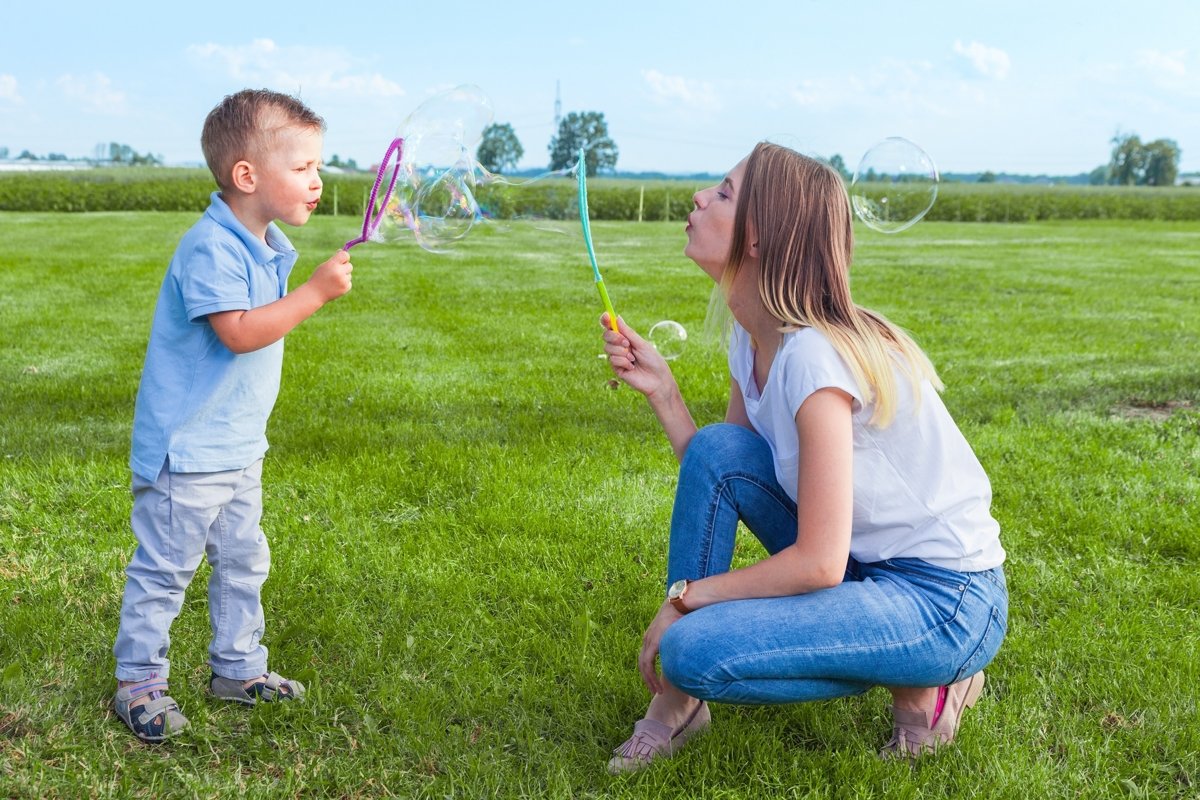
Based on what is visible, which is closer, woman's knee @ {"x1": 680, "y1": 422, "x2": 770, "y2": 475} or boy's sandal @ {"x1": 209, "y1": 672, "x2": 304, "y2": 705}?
woman's knee @ {"x1": 680, "y1": 422, "x2": 770, "y2": 475}

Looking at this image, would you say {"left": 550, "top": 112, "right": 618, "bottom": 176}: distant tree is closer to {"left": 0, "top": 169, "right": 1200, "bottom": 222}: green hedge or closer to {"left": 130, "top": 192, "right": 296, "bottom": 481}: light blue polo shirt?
{"left": 130, "top": 192, "right": 296, "bottom": 481}: light blue polo shirt

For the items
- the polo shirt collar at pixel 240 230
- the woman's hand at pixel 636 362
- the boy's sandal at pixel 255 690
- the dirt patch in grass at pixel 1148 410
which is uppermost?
the polo shirt collar at pixel 240 230

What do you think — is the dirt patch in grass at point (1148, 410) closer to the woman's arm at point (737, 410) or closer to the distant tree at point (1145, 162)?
the woman's arm at point (737, 410)

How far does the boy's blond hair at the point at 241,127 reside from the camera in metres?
2.16

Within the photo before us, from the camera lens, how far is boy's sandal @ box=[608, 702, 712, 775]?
2135mm

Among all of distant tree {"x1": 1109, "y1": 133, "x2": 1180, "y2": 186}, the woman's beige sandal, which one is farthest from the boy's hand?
distant tree {"x1": 1109, "y1": 133, "x2": 1180, "y2": 186}

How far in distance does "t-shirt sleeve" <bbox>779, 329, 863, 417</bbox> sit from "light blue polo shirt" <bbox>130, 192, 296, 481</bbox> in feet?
3.60

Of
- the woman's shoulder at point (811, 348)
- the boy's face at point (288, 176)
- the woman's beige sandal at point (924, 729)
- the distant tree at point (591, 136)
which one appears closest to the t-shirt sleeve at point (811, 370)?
the woman's shoulder at point (811, 348)

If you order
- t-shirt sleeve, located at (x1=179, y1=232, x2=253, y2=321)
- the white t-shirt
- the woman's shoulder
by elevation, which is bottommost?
the white t-shirt

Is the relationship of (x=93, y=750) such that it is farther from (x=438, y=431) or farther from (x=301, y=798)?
(x=438, y=431)

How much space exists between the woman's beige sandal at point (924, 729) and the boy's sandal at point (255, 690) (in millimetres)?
1332

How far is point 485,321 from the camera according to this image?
7.81 m

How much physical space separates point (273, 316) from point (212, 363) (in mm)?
208

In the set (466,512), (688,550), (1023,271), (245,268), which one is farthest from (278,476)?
(1023,271)
